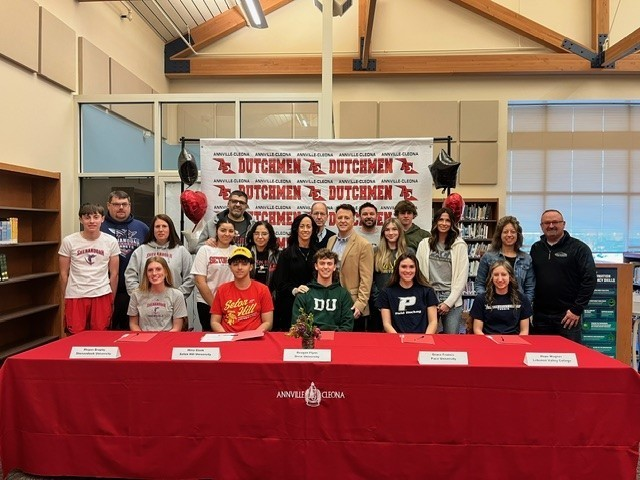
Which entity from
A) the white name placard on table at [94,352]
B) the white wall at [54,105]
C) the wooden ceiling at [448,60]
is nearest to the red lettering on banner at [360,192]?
the white name placard on table at [94,352]

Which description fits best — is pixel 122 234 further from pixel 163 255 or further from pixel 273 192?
pixel 273 192

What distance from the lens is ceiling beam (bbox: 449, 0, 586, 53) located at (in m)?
Answer: 7.44

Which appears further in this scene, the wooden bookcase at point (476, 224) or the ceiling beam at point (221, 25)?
the ceiling beam at point (221, 25)

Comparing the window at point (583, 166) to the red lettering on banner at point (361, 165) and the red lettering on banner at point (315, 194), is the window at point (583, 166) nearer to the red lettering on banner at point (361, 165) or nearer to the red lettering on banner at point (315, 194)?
the red lettering on banner at point (361, 165)

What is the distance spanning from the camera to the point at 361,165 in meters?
4.24

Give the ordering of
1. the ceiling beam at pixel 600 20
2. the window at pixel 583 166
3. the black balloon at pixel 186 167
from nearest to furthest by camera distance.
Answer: the black balloon at pixel 186 167 < the ceiling beam at pixel 600 20 < the window at pixel 583 166

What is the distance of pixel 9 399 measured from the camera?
217 centimetres

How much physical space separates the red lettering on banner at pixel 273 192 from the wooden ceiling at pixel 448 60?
13.1 ft

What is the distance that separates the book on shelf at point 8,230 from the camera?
421 cm

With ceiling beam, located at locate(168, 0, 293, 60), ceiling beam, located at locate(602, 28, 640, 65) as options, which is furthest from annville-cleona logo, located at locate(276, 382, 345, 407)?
ceiling beam, located at locate(168, 0, 293, 60)

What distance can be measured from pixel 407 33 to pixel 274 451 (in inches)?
301

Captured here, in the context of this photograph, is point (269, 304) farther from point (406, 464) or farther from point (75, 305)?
point (75, 305)

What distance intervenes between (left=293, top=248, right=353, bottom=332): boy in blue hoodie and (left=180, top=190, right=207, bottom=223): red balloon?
1579 mm

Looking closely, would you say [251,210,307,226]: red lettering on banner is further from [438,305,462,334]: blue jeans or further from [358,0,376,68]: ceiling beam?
[358,0,376,68]: ceiling beam
